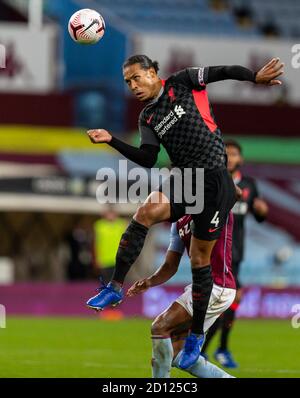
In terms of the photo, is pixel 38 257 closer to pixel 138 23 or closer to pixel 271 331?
pixel 138 23

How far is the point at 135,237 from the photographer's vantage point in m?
8.90

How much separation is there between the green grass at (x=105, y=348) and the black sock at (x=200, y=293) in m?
1.78

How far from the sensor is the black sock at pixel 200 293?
29.5 ft

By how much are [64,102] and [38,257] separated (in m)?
3.44

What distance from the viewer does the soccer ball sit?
9.57 m

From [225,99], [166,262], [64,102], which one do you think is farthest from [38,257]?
[166,262]

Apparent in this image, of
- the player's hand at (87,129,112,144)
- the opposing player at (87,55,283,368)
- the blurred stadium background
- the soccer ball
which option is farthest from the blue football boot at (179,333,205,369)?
the blurred stadium background

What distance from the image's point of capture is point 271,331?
58.5ft

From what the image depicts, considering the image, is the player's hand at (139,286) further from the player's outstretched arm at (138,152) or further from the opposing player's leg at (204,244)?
the player's outstretched arm at (138,152)

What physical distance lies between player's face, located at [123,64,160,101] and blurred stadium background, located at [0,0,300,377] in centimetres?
1200

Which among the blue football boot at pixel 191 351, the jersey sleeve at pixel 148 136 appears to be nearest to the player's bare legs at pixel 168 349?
the blue football boot at pixel 191 351

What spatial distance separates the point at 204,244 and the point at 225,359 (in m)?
3.59

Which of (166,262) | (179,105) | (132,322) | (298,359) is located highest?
(179,105)

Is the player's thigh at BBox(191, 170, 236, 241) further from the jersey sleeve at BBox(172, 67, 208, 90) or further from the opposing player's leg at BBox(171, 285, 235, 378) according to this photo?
the jersey sleeve at BBox(172, 67, 208, 90)
